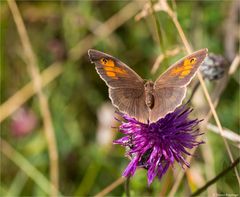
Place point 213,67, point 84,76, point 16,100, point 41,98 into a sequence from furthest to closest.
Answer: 1. point 84,76
2. point 16,100
3. point 41,98
4. point 213,67

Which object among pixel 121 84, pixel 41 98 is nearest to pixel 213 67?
pixel 121 84

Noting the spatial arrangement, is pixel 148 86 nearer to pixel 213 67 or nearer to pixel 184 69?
Result: pixel 184 69

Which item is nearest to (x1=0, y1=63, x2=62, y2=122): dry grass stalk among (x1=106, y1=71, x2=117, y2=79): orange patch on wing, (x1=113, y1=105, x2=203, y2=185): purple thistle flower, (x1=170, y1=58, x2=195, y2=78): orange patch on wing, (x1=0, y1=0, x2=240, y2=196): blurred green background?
(x1=0, y1=0, x2=240, y2=196): blurred green background

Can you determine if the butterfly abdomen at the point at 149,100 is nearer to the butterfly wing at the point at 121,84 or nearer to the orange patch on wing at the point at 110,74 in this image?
the butterfly wing at the point at 121,84

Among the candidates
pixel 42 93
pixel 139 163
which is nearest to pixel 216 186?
pixel 139 163

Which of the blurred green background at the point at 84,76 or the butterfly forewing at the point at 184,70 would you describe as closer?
the butterfly forewing at the point at 184,70

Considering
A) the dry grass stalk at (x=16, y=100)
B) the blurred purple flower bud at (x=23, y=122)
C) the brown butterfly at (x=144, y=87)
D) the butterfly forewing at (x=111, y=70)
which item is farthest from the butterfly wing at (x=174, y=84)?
the blurred purple flower bud at (x=23, y=122)

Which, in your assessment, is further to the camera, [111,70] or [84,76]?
[84,76]

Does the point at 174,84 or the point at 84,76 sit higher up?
the point at 84,76
